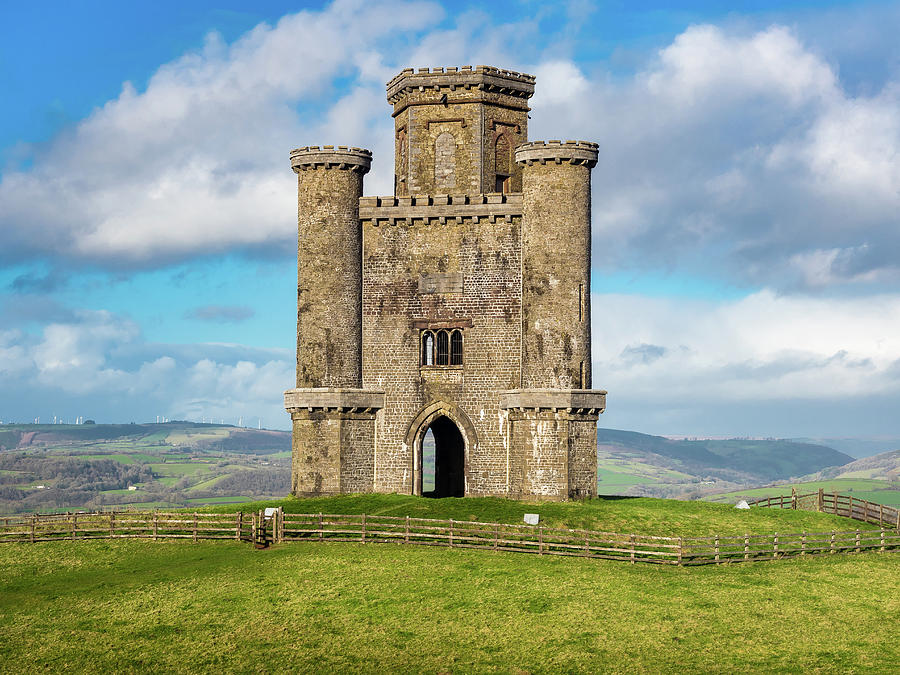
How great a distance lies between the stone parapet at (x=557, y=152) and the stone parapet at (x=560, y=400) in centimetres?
1051

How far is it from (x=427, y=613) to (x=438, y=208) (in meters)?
23.8

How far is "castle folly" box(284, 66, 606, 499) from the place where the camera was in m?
48.4

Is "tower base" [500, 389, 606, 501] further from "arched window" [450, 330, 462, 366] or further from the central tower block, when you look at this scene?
the central tower block

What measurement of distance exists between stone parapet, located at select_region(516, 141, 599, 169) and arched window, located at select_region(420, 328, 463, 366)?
8.68 m

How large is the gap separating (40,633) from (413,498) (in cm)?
1948

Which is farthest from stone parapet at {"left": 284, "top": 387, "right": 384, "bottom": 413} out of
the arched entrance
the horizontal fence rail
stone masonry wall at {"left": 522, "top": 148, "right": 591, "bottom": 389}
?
stone masonry wall at {"left": 522, "top": 148, "right": 591, "bottom": 389}

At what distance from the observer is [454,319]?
50094 millimetres

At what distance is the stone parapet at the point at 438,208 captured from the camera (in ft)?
164

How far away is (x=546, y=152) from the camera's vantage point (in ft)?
161

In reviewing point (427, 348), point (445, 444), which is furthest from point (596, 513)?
point (445, 444)

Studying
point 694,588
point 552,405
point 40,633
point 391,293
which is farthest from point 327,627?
point 391,293

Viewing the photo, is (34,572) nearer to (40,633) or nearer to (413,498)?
(40,633)

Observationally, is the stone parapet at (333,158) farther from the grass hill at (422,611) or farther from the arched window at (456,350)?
the grass hill at (422,611)

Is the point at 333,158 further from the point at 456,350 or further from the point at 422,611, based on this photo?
the point at 422,611
